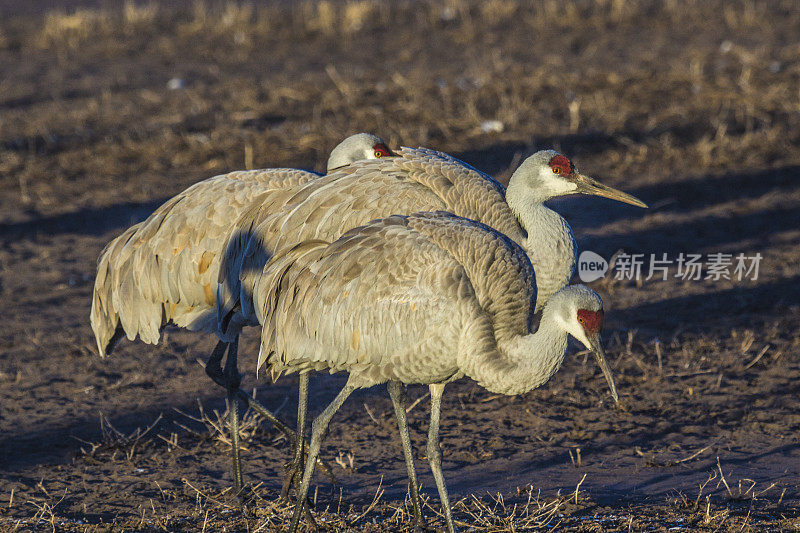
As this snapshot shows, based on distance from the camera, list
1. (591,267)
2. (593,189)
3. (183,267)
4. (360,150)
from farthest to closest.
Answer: (591,267)
(360,150)
(183,267)
(593,189)

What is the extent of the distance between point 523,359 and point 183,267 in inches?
74.2

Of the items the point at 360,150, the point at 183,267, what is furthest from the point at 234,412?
the point at 360,150

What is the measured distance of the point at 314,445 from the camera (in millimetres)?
4379

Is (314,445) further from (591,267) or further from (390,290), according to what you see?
(591,267)

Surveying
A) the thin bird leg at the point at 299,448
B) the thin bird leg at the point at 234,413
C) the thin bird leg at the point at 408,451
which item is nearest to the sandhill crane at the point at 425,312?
the thin bird leg at the point at 408,451

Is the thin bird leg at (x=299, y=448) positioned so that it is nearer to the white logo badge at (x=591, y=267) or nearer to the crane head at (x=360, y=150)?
the crane head at (x=360, y=150)

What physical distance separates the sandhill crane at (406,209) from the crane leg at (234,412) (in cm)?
18

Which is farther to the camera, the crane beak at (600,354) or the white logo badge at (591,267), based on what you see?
the white logo badge at (591,267)

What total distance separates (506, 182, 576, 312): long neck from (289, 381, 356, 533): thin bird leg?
100 cm

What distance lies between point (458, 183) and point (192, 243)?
131 cm

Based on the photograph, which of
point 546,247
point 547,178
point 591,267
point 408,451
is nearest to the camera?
point 408,451

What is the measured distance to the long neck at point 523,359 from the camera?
396cm

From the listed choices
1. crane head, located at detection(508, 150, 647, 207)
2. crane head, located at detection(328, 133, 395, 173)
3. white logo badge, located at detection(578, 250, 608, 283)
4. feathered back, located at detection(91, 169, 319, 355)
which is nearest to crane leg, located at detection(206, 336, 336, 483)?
feathered back, located at detection(91, 169, 319, 355)

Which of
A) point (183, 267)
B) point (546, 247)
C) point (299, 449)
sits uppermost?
point (546, 247)
